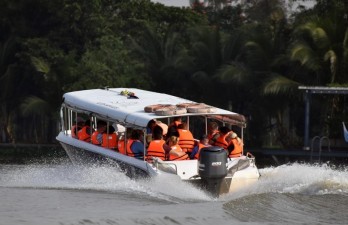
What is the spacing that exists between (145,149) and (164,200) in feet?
4.33

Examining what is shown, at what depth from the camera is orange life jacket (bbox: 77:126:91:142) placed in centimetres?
2222

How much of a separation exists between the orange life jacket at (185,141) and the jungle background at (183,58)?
12.5 meters

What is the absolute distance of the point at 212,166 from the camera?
61.5 ft

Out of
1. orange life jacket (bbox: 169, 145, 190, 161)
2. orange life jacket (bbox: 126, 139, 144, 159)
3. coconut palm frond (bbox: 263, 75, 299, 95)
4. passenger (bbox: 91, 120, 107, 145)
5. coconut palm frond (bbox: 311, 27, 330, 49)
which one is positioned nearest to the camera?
orange life jacket (bbox: 169, 145, 190, 161)

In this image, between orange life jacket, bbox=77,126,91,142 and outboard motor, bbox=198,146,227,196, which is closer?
outboard motor, bbox=198,146,227,196

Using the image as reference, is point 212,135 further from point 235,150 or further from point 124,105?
point 124,105

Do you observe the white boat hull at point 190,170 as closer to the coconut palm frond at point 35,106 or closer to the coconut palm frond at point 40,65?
the coconut palm frond at point 40,65

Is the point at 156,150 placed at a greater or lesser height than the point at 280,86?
greater

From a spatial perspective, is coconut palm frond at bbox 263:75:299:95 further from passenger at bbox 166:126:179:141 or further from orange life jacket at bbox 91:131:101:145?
passenger at bbox 166:126:179:141

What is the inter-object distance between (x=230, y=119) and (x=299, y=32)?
1307 centimetres

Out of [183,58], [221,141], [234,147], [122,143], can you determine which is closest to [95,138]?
[122,143]

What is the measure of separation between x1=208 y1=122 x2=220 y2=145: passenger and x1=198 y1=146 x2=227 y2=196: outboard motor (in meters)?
1.65

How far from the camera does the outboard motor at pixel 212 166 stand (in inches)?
739

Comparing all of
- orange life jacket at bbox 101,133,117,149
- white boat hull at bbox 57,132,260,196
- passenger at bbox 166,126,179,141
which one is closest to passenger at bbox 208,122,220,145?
passenger at bbox 166,126,179,141
